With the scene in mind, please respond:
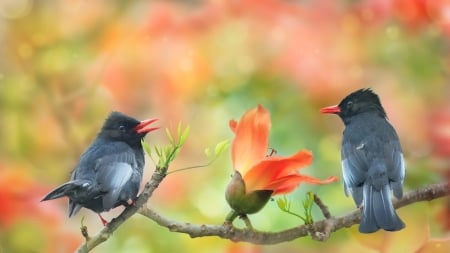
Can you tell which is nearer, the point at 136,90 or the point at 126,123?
the point at 126,123

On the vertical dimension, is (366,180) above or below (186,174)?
below

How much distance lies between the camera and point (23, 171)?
4.05ft

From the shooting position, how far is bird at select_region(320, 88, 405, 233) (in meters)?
0.98

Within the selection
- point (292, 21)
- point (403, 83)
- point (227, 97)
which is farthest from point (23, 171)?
point (403, 83)

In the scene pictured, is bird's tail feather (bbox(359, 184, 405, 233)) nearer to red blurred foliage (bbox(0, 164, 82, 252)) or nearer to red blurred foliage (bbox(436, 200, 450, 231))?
red blurred foliage (bbox(436, 200, 450, 231))

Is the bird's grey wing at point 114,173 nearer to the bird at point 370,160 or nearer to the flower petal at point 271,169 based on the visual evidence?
the flower petal at point 271,169

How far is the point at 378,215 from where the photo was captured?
3.18ft

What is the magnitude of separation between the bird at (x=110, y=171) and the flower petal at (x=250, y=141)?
126 millimetres

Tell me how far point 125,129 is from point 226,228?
192 mm

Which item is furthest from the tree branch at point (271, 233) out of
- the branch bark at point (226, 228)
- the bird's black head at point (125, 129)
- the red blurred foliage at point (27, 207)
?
the red blurred foliage at point (27, 207)

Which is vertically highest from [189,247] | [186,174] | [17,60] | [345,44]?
[17,60]

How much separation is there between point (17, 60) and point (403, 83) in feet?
1.94

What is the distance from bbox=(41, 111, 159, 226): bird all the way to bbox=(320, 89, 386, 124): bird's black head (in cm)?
27

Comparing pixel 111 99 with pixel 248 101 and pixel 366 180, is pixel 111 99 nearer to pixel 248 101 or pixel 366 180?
pixel 248 101
